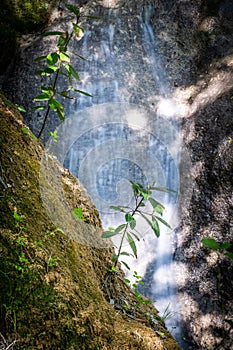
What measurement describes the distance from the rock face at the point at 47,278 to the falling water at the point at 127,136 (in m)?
2.65

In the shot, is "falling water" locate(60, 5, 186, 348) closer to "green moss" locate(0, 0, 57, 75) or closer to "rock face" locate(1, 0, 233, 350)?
"rock face" locate(1, 0, 233, 350)

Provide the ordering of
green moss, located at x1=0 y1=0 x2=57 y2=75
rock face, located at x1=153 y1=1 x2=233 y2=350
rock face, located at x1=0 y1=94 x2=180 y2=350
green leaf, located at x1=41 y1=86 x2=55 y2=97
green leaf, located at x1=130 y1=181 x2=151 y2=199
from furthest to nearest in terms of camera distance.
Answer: green moss, located at x1=0 y1=0 x2=57 y2=75 → rock face, located at x1=153 y1=1 x2=233 y2=350 → green leaf, located at x1=41 y1=86 x2=55 y2=97 → green leaf, located at x1=130 y1=181 x2=151 y2=199 → rock face, located at x1=0 y1=94 x2=180 y2=350

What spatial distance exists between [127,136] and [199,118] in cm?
122

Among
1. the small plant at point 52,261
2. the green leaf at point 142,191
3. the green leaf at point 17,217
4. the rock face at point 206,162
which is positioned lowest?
the small plant at point 52,261

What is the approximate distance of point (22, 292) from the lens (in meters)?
1.22

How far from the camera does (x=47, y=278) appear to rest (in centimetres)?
137

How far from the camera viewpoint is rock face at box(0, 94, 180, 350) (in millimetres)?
1208

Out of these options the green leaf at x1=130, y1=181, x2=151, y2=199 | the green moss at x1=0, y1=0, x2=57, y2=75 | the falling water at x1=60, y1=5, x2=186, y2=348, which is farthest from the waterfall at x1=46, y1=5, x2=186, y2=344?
the green leaf at x1=130, y1=181, x2=151, y2=199

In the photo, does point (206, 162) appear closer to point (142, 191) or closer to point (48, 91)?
point (142, 191)

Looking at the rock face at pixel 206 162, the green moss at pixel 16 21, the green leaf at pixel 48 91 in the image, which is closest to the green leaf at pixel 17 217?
the green leaf at pixel 48 91

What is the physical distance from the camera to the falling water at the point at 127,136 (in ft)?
16.3

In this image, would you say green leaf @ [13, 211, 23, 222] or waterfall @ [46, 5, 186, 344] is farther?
waterfall @ [46, 5, 186, 344]

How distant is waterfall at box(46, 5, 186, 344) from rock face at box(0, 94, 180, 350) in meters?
2.67

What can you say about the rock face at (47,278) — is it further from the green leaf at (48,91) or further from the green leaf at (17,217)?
the green leaf at (48,91)
